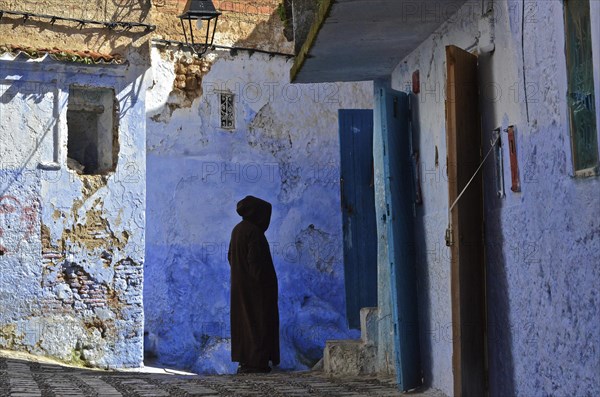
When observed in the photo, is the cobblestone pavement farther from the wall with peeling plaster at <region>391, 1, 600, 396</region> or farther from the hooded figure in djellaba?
the wall with peeling plaster at <region>391, 1, 600, 396</region>

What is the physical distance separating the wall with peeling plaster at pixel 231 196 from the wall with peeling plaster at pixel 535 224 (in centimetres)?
841

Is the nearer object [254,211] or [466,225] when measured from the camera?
[466,225]

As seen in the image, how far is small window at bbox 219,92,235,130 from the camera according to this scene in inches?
634

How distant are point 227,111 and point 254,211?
469 cm

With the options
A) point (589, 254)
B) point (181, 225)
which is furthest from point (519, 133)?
point (181, 225)

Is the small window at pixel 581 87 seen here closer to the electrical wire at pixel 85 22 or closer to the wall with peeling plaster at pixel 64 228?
the wall with peeling plaster at pixel 64 228

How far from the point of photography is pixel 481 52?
6602 mm

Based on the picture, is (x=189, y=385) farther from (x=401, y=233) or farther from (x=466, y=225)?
(x=466, y=225)

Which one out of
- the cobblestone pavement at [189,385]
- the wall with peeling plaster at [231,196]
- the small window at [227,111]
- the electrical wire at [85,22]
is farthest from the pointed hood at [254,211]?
the small window at [227,111]

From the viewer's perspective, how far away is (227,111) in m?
16.2

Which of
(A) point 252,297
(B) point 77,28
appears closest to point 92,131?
(B) point 77,28

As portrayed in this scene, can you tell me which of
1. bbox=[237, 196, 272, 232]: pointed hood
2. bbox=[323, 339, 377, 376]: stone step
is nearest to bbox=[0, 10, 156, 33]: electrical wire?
bbox=[237, 196, 272, 232]: pointed hood

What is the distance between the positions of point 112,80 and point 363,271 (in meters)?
5.33

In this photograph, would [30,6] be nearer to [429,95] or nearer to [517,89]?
[429,95]
